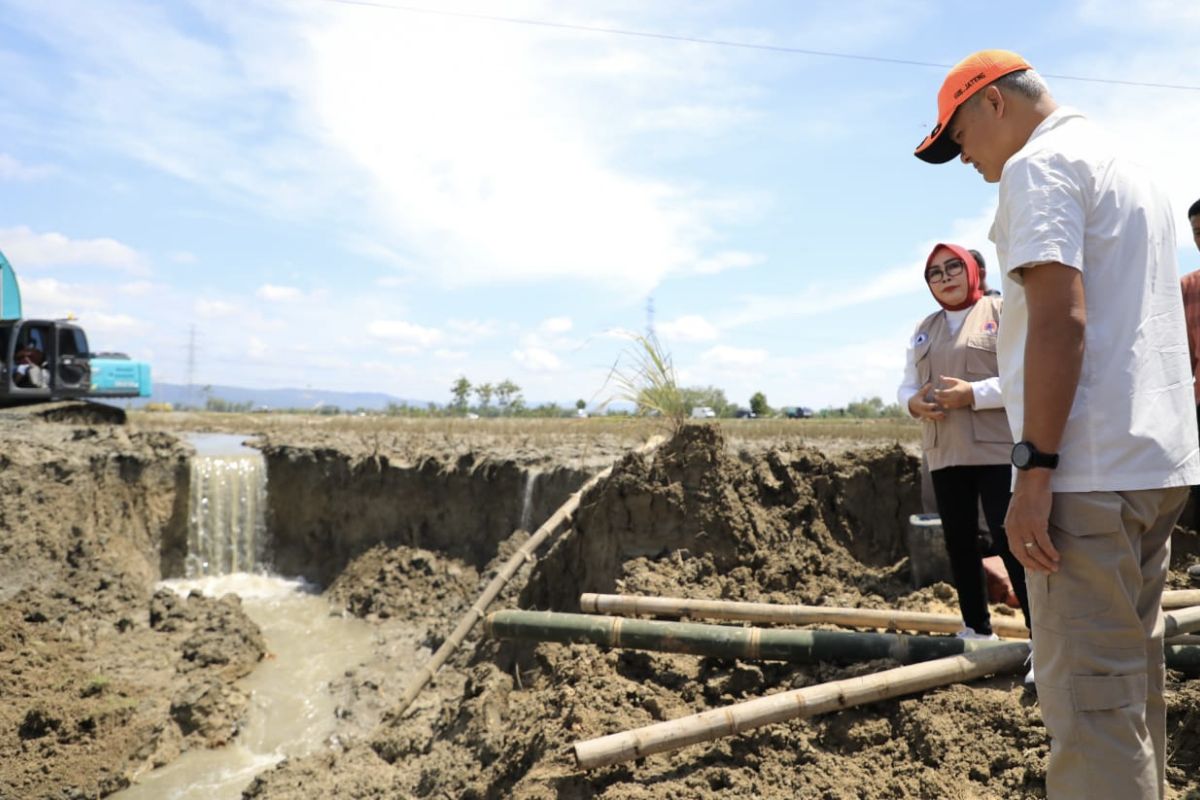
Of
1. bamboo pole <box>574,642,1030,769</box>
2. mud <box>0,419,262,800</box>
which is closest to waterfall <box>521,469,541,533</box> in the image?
mud <box>0,419,262,800</box>

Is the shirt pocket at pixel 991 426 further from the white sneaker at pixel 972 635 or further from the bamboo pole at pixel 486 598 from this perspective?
the bamboo pole at pixel 486 598

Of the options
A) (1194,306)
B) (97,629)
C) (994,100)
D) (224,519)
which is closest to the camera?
(994,100)

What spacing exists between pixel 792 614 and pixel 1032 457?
2.27 m

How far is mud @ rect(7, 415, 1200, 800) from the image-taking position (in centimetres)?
291

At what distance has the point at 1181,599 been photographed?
3281 millimetres

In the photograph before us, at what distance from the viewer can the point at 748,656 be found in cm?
336

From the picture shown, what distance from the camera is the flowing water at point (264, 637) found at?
19.7 ft

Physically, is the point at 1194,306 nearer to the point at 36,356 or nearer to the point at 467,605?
the point at 467,605

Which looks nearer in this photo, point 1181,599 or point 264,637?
point 1181,599

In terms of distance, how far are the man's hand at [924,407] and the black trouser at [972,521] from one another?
0.22 m

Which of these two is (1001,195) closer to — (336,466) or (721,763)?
(721,763)

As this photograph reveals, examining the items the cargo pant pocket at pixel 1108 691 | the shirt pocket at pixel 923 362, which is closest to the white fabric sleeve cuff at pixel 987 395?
the shirt pocket at pixel 923 362

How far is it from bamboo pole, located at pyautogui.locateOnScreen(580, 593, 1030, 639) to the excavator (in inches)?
422

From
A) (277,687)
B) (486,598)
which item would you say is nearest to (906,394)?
(486,598)
